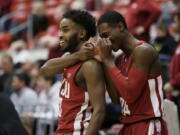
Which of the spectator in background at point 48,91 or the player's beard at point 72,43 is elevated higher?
the player's beard at point 72,43

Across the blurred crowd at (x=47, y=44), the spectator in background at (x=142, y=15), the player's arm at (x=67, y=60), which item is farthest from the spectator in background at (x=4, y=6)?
the player's arm at (x=67, y=60)

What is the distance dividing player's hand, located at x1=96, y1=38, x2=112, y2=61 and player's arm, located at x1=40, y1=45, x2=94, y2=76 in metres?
0.07

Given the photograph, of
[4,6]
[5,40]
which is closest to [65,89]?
[5,40]

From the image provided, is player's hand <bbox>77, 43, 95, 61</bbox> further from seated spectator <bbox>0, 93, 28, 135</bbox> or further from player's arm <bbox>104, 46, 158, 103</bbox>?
seated spectator <bbox>0, 93, 28, 135</bbox>

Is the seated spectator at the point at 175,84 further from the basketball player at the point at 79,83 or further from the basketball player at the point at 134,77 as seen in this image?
the basketball player at the point at 79,83

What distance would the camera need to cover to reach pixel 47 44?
12.6 m

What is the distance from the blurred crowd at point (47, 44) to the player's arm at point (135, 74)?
2595 mm

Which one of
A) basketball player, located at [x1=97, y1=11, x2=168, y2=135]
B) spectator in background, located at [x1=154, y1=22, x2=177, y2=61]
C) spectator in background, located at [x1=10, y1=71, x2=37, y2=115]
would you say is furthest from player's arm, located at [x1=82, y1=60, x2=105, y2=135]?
spectator in background, located at [x1=10, y1=71, x2=37, y2=115]

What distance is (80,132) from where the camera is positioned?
435 cm

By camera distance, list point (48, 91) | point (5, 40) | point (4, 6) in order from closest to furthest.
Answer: point (48, 91) → point (5, 40) → point (4, 6)

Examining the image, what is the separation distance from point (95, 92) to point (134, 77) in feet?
1.01

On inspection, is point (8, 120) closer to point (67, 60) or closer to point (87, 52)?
point (67, 60)

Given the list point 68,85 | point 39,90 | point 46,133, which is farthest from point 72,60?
point 39,90

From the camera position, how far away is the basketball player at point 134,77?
426cm
